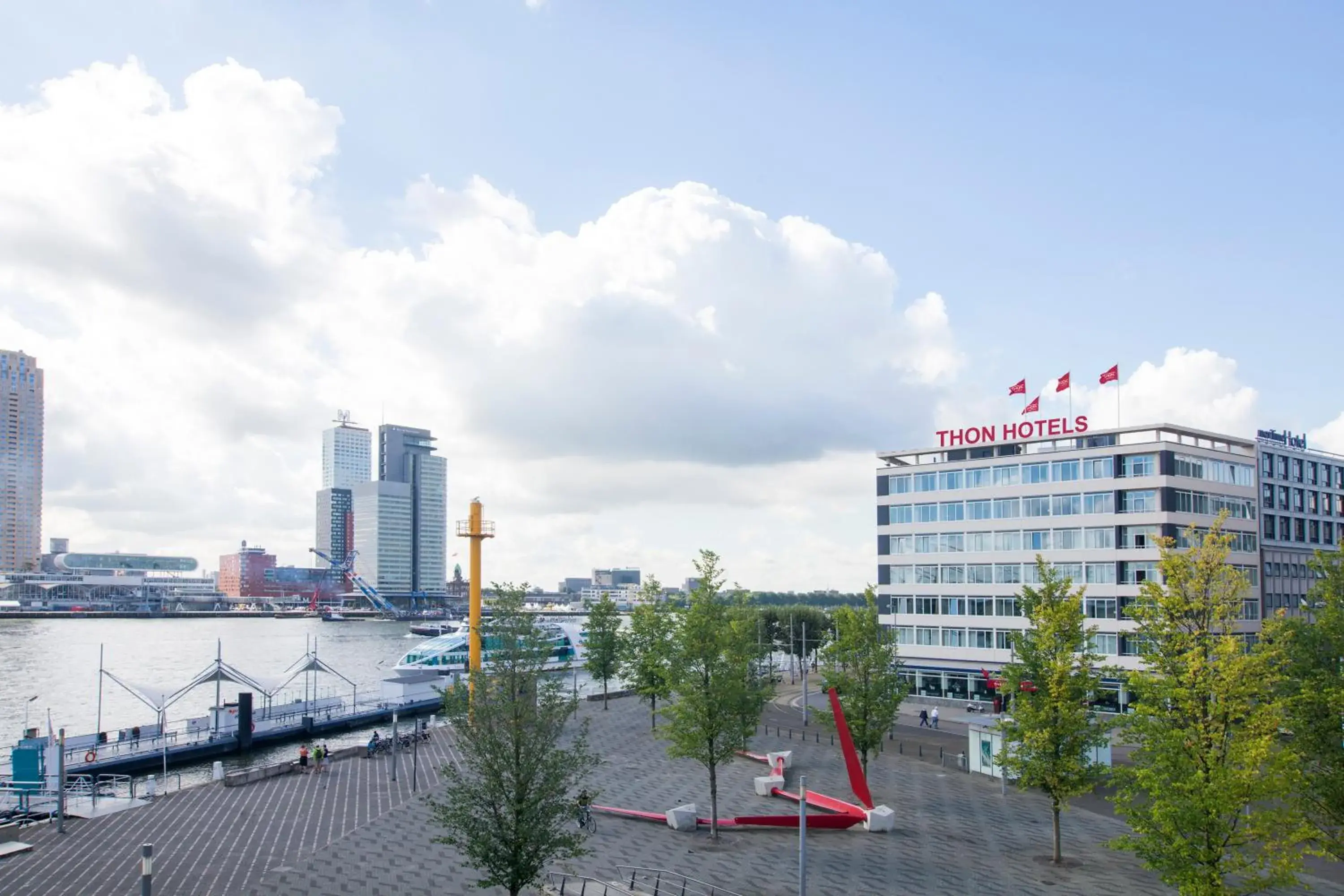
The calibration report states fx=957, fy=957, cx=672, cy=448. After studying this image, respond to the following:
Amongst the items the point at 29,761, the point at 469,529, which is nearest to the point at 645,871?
the point at 29,761

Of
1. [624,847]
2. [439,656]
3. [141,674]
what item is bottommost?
[141,674]

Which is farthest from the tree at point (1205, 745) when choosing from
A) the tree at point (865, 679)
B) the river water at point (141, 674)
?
the river water at point (141, 674)

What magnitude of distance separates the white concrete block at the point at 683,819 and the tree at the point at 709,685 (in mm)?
845

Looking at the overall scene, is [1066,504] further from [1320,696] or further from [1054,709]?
[1320,696]

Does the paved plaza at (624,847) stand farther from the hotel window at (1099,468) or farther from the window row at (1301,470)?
the window row at (1301,470)

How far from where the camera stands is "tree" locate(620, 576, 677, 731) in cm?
6544

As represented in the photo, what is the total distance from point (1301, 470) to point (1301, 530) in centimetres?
503

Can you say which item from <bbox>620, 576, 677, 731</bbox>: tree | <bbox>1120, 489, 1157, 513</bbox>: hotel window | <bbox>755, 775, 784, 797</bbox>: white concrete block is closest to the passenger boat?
<bbox>620, 576, 677, 731</bbox>: tree

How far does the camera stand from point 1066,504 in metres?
71.9

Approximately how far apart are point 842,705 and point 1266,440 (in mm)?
53632

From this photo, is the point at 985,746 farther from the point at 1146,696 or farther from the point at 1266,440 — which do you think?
the point at 1266,440

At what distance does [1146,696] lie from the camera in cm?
2583

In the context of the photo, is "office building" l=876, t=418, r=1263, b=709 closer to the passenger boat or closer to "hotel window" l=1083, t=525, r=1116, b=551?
"hotel window" l=1083, t=525, r=1116, b=551

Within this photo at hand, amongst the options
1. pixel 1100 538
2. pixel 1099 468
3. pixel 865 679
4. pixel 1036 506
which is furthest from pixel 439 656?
pixel 865 679
